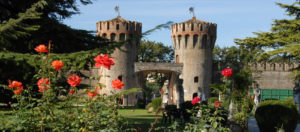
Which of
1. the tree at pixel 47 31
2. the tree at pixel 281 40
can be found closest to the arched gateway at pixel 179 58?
the tree at pixel 281 40

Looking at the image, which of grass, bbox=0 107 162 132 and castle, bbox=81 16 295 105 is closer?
grass, bbox=0 107 162 132

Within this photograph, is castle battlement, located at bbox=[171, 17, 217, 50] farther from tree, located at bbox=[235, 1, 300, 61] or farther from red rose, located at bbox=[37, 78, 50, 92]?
red rose, located at bbox=[37, 78, 50, 92]

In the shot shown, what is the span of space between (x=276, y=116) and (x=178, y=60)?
851 inches

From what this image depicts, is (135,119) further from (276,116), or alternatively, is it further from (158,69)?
(158,69)

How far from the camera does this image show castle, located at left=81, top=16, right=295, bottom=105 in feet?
91.3

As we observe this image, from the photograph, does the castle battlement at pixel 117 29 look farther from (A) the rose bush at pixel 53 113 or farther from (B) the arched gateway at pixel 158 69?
(A) the rose bush at pixel 53 113

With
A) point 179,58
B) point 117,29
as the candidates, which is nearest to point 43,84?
point 117,29

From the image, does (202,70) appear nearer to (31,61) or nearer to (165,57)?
(165,57)

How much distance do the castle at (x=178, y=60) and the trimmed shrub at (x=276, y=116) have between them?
1882cm

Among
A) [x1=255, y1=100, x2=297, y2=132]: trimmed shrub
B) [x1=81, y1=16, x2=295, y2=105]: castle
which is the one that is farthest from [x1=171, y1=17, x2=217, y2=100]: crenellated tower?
[x1=255, y1=100, x2=297, y2=132]: trimmed shrub

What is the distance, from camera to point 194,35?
2950 centimetres

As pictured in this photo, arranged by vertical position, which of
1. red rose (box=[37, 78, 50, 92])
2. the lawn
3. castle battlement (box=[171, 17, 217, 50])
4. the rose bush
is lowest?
the lawn

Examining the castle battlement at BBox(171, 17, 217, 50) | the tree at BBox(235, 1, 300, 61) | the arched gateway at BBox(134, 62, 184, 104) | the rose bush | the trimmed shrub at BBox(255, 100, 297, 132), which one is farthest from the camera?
the castle battlement at BBox(171, 17, 217, 50)

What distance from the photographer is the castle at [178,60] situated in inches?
1096
